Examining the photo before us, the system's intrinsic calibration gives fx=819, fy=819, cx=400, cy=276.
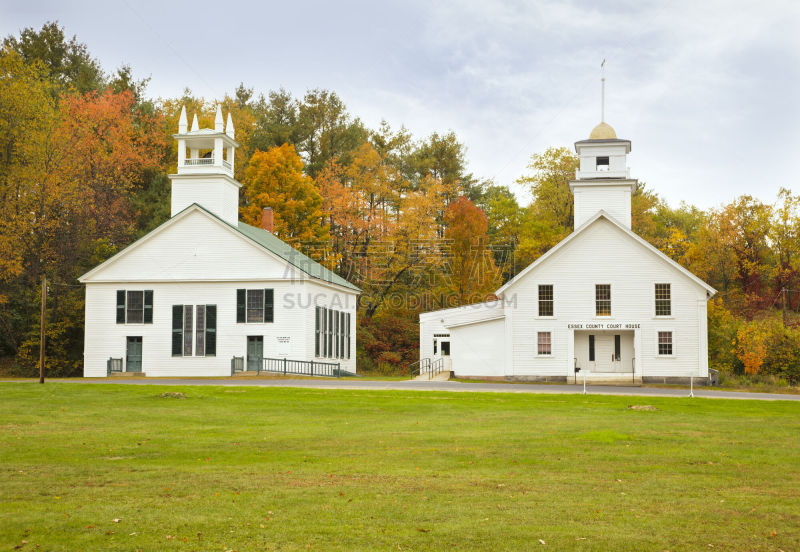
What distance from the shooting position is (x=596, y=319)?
A: 3866cm

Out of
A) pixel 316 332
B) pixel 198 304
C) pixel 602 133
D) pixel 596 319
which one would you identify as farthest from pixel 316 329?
pixel 602 133

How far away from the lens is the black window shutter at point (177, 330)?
1533 inches

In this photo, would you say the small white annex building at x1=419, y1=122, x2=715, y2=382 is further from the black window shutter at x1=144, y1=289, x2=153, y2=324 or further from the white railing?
the black window shutter at x1=144, y1=289, x2=153, y2=324

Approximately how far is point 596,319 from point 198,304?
18.9m

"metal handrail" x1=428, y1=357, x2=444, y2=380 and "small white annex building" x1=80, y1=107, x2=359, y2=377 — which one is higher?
"small white annex building" x1=80, y1=107, x2=359, y2=377

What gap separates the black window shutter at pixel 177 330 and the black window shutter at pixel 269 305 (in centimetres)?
417

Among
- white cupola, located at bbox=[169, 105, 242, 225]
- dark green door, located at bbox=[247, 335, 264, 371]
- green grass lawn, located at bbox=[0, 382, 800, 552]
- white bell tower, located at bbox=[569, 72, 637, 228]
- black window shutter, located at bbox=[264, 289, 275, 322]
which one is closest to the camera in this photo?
green grass lawn, located at bbox=[0, 382, 800, 552]

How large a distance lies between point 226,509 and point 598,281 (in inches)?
1264

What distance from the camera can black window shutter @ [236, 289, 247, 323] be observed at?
38.8 meters

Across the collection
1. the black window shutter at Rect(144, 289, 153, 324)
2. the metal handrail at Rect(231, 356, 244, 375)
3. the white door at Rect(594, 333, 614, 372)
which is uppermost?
the black window shutter at Rect(144, 289, 153, 324)

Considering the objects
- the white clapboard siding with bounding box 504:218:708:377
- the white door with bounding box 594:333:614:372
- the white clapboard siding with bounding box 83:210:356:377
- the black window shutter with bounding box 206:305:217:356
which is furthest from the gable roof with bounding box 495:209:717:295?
the black window shutter with bounding box 206:305:217:356

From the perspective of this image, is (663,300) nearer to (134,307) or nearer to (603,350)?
(603,350)

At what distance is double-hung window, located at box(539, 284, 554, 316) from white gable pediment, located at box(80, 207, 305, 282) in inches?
484

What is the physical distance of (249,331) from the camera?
38625 mm
